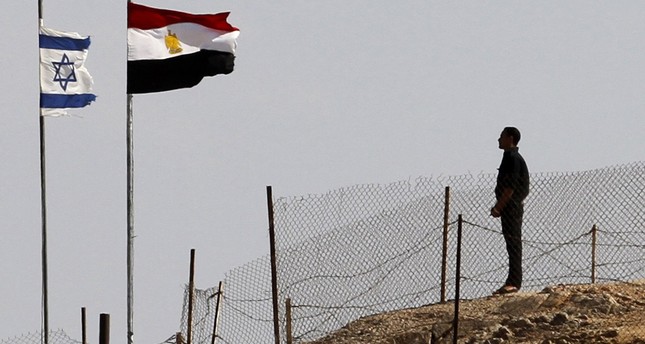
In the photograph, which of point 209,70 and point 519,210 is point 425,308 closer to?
point 519,210

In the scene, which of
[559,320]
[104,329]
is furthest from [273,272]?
[559,320]

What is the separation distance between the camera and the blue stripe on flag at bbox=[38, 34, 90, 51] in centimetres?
2403

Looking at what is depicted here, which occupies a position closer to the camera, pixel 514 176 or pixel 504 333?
pixel 504 333

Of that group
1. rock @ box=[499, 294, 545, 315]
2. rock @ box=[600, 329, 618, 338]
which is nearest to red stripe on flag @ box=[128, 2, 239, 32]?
rock @ box=[499, 294, 545, 315]

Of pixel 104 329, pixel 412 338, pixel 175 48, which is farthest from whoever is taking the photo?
pixel 175 48

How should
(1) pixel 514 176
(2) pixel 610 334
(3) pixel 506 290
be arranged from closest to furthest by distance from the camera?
(2) pixel 610 334, (1) pixel 514 176, (3) pixel 506 290

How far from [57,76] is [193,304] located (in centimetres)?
473

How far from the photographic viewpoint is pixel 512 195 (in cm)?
1941

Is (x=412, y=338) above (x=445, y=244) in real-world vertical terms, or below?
below

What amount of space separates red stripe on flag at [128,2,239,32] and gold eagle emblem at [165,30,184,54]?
0.14 meters

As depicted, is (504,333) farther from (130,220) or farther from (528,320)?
(130,220)

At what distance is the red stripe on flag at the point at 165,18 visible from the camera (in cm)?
2201

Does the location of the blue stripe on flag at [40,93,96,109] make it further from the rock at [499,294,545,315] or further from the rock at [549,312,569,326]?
the rock at [549,312,569,326]

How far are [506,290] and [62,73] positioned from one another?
21.8ft
